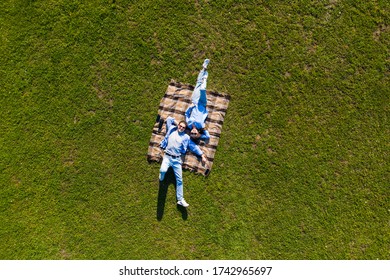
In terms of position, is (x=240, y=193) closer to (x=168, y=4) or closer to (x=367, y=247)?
(x=367, y=247)

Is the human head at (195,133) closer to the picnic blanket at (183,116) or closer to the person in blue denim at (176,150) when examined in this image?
the person in blue denim at (176,150)

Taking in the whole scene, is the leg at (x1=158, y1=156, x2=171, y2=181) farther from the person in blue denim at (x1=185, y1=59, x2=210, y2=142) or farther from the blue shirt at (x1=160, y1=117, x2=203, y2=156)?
the person in blue denim at (x1=185, y1=59, x2=210, y2=142)

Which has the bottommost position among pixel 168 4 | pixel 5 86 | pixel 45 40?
pixel 5 86

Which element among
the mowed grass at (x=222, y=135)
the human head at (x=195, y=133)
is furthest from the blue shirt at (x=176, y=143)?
the mowed grass at (x=222, y=135)

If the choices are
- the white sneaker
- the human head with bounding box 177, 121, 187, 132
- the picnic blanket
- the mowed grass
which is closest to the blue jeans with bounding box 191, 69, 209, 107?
the picnic blanket

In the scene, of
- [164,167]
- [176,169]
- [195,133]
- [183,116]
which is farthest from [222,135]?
[164,167]
